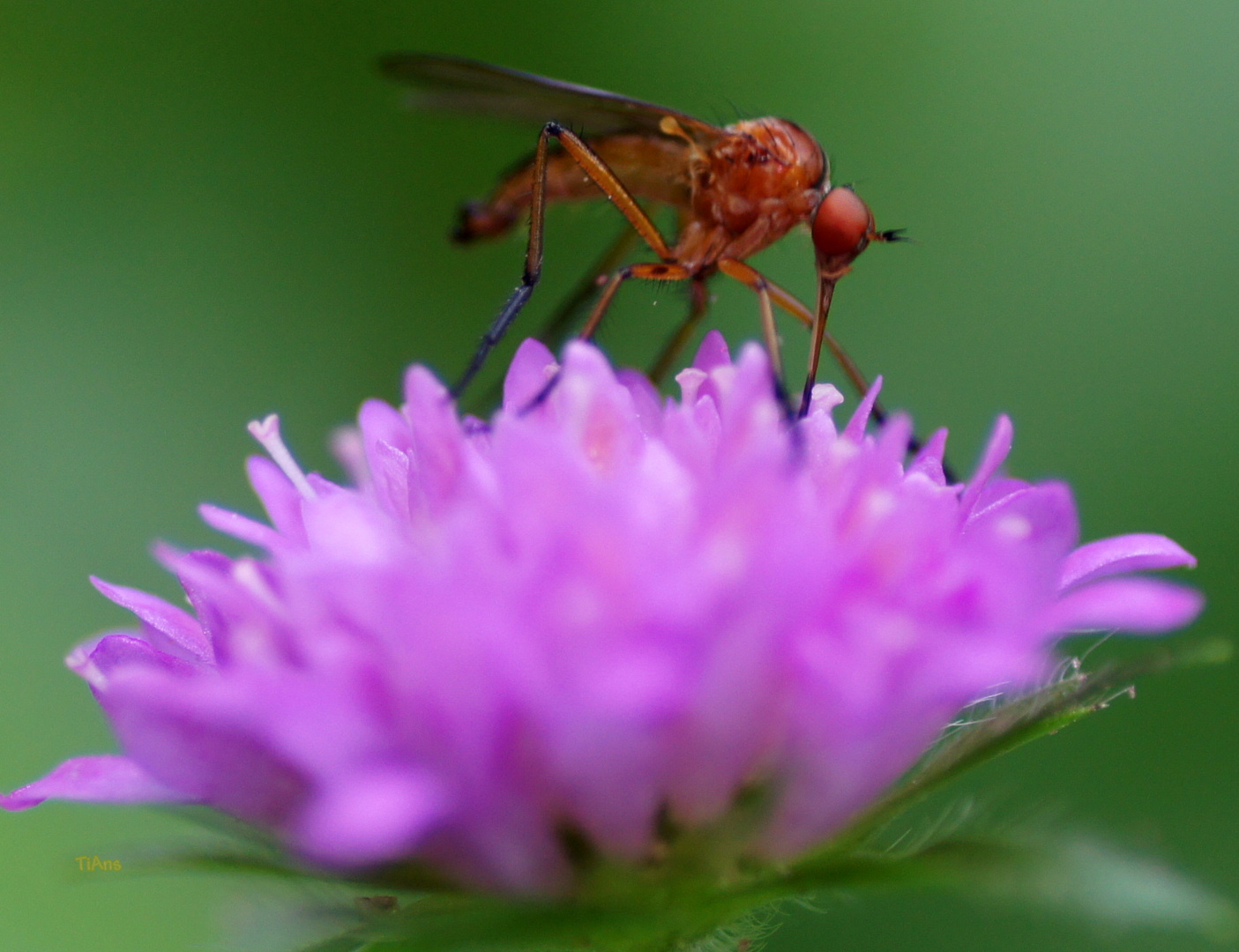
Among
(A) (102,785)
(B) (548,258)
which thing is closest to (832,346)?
(A) (102,785)

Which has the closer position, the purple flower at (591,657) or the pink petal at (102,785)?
the purple flower at (591,657)

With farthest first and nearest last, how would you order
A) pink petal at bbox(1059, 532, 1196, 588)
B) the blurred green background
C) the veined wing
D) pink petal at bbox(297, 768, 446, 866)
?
the blurred green background → the veined wing → pink petal at bbox(1059, 532, 1196, 588) → pink petal at bbox(297, 768, 446, 866)

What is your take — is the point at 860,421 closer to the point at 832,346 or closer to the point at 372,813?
the point at 832,346

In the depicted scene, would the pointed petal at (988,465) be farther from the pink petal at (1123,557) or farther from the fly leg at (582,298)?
the fly leg at (582,298)

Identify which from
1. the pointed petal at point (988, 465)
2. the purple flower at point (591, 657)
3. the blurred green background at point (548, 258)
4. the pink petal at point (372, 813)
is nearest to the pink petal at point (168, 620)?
the purple flower at point (591, 657)

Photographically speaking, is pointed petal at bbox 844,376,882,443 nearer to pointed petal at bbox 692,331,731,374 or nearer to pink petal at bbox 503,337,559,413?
pointed petal at bbox 692,331,731,374

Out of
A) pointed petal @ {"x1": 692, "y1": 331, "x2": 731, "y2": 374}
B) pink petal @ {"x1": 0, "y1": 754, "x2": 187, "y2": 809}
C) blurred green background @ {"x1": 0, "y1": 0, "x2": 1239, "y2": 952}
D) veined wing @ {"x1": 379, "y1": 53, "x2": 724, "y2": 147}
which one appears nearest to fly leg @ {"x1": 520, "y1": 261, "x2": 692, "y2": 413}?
pointed petal @ {"x1": 692, "y1": 331, "x2": 731, "y2": 374}
